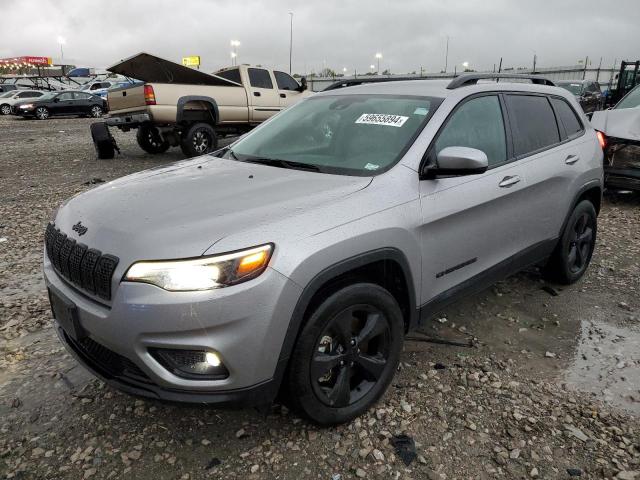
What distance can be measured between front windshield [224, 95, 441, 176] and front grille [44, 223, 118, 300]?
122 cm

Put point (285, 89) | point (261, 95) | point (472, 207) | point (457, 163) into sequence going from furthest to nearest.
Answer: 1. point (285, 89)
2. point (261, 95)
3. point (472, 207)
4. point (457, 163)

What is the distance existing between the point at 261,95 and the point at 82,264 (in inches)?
396

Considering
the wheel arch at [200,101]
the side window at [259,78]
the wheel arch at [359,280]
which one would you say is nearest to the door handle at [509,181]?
the wheel arch at [359,280]

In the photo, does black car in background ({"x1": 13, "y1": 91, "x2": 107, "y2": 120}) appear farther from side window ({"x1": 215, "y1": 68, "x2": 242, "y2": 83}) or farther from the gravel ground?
the gravel ground

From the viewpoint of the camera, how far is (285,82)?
12281 mm

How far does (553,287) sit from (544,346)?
1.07 metres

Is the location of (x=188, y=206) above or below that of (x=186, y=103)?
below

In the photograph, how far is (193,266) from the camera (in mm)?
1949

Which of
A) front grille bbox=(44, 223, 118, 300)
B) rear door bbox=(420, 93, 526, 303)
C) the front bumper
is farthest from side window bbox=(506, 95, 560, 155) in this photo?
front grille bbox=(44, 223, 118, 300)

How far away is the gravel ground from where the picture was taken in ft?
7.61

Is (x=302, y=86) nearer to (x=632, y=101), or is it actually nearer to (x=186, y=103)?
(x=186, y=103)

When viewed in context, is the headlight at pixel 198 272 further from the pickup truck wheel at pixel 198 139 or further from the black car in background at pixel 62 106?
the black car in background at pixel 62 106

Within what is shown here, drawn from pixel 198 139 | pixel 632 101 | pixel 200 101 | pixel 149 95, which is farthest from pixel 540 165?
pixel 200 101

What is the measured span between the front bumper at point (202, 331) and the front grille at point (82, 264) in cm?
8
